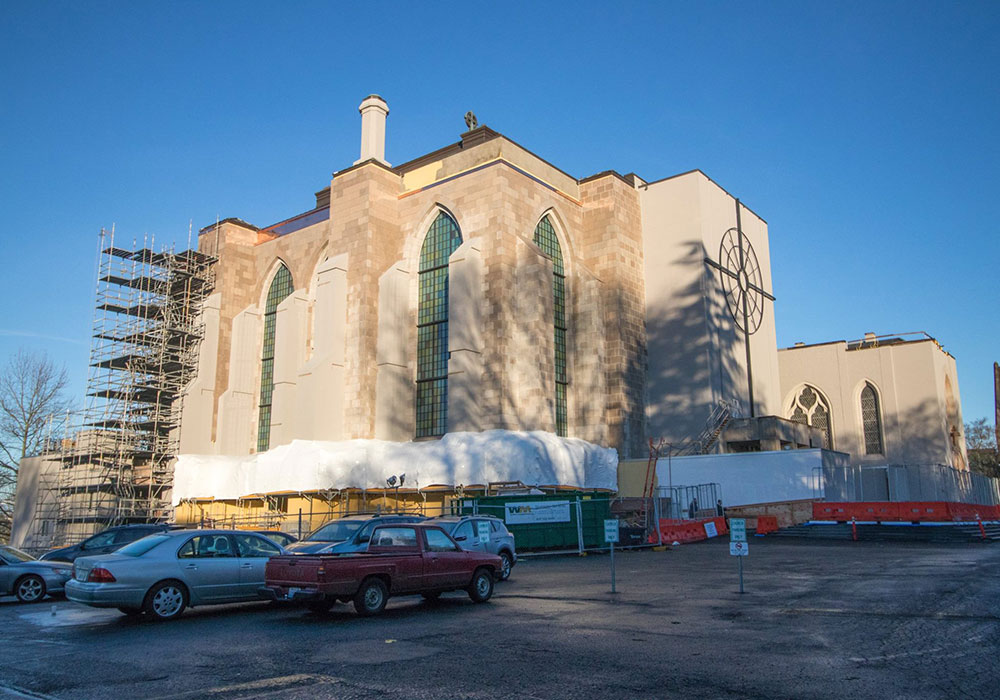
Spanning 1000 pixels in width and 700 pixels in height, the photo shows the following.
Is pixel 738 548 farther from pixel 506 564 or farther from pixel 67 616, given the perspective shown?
pixel 67 616

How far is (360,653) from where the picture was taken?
9.23 m

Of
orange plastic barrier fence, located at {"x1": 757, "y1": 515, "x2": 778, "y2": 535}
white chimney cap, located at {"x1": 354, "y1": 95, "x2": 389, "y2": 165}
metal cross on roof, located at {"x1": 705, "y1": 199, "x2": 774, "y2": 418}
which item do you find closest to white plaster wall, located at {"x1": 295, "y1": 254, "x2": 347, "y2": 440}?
white chimney cap, located at {"x1": 354, "y1": 95, "x2": 389, "y2": 165}

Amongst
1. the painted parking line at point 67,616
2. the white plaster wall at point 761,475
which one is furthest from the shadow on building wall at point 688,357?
the painted parking line at point 67,616

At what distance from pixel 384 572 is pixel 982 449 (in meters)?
81.6

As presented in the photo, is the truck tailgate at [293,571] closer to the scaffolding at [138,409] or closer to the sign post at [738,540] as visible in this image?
the sign post at [738,540]

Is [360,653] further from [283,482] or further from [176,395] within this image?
[176,395]

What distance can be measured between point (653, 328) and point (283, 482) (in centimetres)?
1895

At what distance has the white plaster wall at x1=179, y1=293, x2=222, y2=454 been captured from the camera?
4244 centimetres

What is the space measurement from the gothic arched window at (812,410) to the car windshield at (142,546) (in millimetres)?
43887

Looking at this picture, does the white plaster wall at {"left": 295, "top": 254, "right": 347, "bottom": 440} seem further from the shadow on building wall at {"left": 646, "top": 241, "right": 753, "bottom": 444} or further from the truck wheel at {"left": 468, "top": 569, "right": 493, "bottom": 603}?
the truck wheel at {"left": 468, "top": 569, "right": 493, "bottom": 603}

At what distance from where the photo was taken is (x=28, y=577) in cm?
1606

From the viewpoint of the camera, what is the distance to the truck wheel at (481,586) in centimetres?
1407

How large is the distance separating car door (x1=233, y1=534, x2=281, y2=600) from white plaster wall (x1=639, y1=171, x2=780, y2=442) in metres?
27.7

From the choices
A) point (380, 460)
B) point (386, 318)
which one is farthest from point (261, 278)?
point (380, 460)
